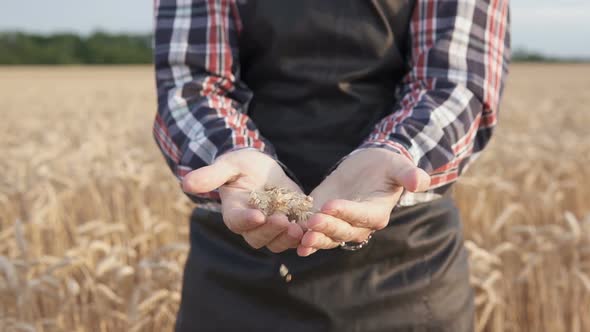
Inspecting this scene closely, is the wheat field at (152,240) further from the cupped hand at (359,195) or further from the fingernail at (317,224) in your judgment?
the fingernail at (317,224)

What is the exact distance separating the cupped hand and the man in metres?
0.02

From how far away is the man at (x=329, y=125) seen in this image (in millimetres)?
1294

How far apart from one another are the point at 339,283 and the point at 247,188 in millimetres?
310

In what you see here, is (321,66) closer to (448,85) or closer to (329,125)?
(329,125)

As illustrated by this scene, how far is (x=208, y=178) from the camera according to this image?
1.06 metres

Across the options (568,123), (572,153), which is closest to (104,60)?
(568,123)

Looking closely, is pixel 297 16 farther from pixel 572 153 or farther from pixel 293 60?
pixel 572 153

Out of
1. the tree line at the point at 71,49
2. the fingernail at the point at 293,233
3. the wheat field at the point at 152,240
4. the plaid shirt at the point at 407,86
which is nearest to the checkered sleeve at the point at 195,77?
the plaid shirt at the point at 407,86

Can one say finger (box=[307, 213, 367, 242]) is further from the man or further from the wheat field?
the wheat field

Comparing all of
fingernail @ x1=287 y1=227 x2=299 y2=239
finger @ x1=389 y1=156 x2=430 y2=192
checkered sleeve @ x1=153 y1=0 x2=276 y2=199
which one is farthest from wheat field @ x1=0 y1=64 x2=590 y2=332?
finger @ x1=389 y1=156 x2=430 y2=192

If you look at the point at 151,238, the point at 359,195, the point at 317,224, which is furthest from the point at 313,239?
the point at 151,238

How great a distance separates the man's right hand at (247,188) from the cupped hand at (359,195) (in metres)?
0.05

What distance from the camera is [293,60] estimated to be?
139 cm

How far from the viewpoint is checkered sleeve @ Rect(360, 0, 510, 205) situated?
4.10 feet
